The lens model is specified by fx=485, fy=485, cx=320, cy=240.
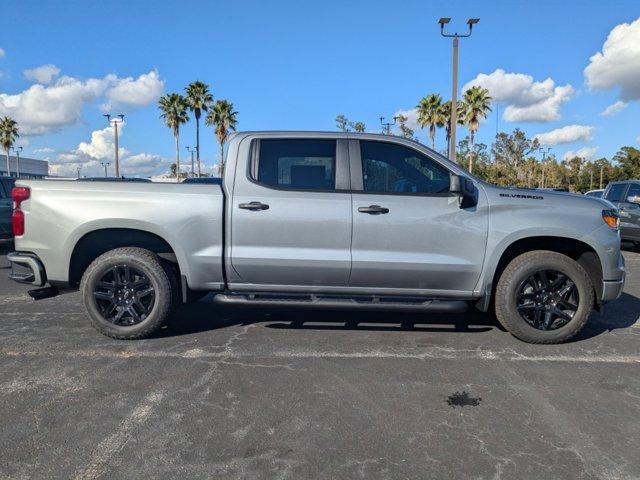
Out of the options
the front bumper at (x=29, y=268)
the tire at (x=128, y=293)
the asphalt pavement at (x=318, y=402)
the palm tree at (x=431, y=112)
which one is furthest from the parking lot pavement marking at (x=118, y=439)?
the palm tree at (x=431, y=112)

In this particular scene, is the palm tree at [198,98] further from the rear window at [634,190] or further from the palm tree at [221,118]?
the rear window at [634,190]

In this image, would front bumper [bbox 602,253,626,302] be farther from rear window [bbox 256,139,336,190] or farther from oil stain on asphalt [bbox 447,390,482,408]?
rear window [bbox 256,139,336,190]

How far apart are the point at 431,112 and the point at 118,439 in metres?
35.2

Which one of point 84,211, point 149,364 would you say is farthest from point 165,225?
→ point 149,364

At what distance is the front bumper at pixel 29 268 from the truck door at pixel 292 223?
1.83 metres

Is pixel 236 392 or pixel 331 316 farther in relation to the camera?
pixel 331 316

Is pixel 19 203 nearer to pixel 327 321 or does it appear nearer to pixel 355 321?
pixel 327 321

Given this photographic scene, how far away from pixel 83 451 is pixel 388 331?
10.1 feet

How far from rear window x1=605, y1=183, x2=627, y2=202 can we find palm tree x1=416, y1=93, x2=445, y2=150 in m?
23.2

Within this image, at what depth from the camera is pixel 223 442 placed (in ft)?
9.45

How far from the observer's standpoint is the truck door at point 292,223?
14.7ft

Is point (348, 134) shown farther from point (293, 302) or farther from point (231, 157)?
point (293, 302)

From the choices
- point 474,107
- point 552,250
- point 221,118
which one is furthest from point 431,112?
point 552,250

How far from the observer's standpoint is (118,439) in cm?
291
